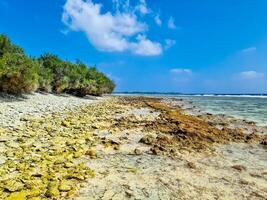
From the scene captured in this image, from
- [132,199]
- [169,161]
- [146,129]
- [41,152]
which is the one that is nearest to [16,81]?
[146,129]

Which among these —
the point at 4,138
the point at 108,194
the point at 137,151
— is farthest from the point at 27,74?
the point at 108,194

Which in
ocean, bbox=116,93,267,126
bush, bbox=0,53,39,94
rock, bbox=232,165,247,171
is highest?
bush, bbox=0,53,39,94

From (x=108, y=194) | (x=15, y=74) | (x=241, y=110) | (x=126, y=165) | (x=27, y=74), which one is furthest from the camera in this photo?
(x=241, y=110)

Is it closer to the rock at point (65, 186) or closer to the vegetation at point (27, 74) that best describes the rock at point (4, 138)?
the rock at point (65, 186)

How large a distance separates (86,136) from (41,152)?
3249 millimetres

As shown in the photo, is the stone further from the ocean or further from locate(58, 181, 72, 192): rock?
the ocean

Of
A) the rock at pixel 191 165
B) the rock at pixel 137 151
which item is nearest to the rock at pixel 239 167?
the rock at pixel 191 165

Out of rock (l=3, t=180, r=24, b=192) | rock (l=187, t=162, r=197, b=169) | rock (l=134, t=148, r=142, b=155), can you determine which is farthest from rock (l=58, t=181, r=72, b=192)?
rock (l=134, t=148, r=142, b=155)

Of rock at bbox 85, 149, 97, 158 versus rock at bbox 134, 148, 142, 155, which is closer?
rock at bbox 85, 149, 97, 158

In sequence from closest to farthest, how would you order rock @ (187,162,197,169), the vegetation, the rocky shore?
1. the rocky shore
2. rock @ (187,162,197,169)
3. the vegetation

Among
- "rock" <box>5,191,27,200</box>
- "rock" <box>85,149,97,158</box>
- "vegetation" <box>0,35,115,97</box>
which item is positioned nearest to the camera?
"rock" <box>5,191,27,200</box>

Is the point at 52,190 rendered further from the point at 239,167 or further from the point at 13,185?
the point at 239,167

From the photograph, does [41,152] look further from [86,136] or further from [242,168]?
[242,168]

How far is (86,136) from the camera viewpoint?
1269cm
